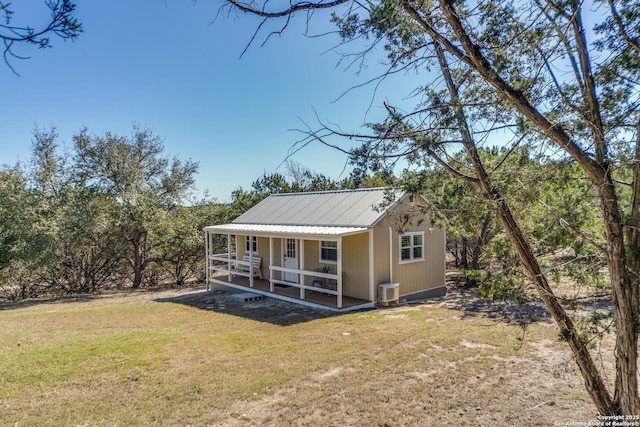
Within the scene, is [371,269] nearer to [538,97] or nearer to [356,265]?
[356,265]

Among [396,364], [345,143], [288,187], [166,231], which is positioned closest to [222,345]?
[396,364]

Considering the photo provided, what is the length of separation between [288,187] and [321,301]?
44.7 ft

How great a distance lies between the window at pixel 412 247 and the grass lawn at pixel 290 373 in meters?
2.70

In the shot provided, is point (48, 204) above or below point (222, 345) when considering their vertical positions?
above

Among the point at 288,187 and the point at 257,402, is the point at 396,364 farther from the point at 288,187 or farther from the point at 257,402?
the point at 288,187

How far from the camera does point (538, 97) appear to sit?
293cm

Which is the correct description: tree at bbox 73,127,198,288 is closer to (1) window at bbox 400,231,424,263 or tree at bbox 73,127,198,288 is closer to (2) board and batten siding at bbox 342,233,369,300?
(2) board and batten siding at bbox 342,233,369,300

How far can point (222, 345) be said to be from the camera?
6.74m

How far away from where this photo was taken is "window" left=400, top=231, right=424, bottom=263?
11.2 metres

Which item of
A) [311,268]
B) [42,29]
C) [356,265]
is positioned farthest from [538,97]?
[311,268]

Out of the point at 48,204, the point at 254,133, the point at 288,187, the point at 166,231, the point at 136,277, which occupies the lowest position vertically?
the point at 136,277

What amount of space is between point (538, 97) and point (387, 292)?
8.00m

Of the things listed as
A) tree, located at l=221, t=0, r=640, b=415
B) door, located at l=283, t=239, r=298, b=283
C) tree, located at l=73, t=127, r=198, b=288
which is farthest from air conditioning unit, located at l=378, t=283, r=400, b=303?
tree, located at l=73, t=127, r=198, b=288

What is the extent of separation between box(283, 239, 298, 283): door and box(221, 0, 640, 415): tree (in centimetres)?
957
